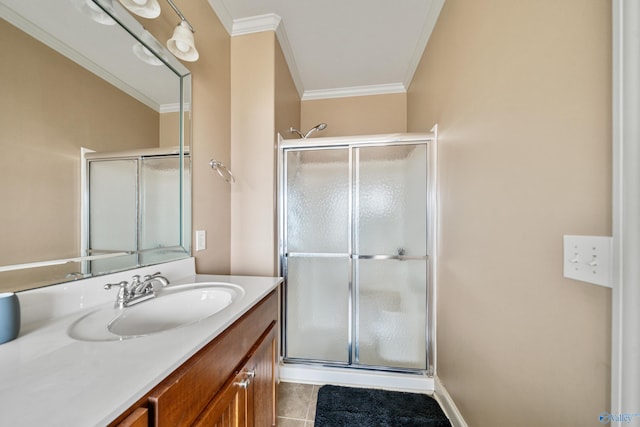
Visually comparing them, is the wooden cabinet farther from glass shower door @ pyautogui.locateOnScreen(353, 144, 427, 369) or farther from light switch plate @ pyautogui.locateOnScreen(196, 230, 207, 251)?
glass shower door @ pyautogui.locateOnScreen(353, 144, 427, 369)

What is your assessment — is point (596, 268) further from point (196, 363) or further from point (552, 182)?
point (196, 363)

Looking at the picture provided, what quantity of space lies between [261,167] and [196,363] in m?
1.20

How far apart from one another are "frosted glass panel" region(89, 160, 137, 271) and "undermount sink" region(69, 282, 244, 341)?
0.20 meters

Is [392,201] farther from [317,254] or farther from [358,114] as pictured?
[358,114]

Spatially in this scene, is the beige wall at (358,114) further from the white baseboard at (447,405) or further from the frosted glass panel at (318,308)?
the white baseboard at (447,405)

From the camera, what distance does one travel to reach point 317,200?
169 centimetres

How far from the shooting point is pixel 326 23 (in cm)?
156

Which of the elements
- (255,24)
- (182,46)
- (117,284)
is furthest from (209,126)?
(117,284)

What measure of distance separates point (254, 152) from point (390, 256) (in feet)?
3.98

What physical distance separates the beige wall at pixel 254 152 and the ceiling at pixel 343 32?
0.13 m

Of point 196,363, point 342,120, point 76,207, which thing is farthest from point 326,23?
point 196,363

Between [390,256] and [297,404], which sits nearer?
[297,404]

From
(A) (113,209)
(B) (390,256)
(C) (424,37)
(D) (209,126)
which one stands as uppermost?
(C) (424,37)
